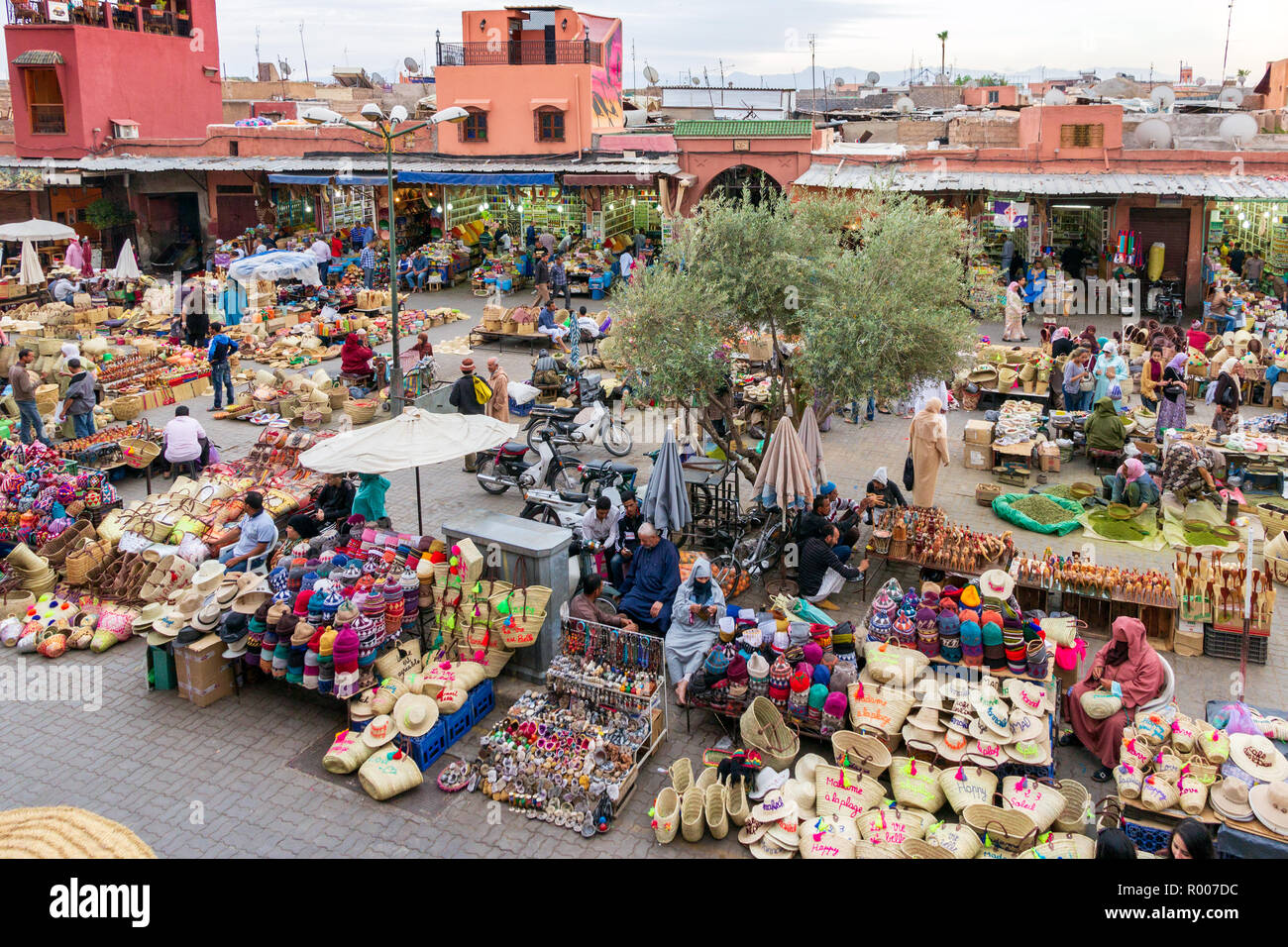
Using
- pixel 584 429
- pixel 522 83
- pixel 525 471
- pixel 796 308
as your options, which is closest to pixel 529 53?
pixel 522 83

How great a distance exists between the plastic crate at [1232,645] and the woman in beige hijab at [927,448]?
3.30 metres

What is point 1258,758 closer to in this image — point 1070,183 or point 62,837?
point 62,837

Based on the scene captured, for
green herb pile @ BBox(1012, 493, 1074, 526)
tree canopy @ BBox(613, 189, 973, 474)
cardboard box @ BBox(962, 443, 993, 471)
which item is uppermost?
tree canopy @ BBox(613, 189, 973, 474)

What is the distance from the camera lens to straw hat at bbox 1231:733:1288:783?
21.0 feet

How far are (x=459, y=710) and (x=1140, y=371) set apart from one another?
Answer: 14.1 m

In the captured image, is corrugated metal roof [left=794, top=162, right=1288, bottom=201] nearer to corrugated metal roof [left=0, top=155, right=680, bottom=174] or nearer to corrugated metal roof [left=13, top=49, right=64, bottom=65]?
corrugated metal roof [left=0, top=155, right=680, bottom=174]

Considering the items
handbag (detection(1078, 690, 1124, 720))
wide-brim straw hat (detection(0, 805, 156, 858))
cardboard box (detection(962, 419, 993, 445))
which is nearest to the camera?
wide-brim straw hat (detection(0, 805, 156, 858))

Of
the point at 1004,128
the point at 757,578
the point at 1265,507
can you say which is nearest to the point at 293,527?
the point at 757,578

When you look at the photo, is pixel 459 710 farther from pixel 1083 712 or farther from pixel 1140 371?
pixel 1140 371

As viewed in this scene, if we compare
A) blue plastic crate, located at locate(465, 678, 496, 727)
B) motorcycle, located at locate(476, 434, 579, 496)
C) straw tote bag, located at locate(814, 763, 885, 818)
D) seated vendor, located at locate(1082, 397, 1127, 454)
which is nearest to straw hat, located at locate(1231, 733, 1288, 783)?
straw tote bag, located at locate(814, 763, 885, 818)

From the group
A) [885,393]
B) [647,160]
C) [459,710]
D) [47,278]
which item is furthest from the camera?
[647,160]

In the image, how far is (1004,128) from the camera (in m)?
29.6

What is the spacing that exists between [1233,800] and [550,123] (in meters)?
30.7
